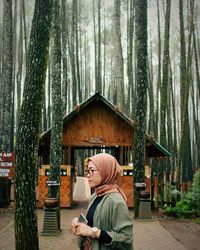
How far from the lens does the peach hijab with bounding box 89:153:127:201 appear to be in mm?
2639

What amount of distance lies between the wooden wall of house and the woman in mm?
10473

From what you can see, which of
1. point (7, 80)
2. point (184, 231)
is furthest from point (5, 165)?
point (184, 231)

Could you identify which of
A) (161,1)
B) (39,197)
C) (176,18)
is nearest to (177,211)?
(39,197)

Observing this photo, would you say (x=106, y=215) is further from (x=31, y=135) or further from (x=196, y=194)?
Result: (x=196, y=194)

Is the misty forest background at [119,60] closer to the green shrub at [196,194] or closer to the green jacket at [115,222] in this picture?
the green shrub at [196,194]

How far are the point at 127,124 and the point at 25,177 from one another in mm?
8596

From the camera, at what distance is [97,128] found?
13.4 meters

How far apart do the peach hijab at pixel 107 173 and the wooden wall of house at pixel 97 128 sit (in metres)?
10.5

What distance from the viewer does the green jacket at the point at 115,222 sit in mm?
2551

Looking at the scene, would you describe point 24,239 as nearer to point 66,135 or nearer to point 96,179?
point 96,179

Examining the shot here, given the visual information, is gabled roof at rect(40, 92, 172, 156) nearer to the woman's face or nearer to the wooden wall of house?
the wooden wall of house

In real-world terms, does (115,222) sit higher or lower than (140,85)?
lower

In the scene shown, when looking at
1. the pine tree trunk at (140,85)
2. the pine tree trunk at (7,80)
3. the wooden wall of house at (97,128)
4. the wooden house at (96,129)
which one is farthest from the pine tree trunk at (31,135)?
the wooden wall of house at (97,128)

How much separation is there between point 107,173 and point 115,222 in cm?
35
